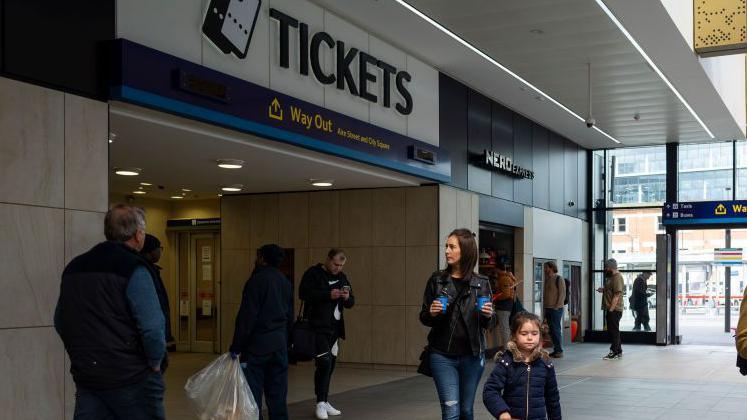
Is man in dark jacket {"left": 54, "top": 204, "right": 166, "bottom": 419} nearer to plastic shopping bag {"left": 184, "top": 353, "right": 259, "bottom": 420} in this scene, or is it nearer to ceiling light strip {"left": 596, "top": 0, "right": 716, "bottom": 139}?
plastic shopping bag {"left": 184, "top": 353, "right": 259, "bottom": 420}

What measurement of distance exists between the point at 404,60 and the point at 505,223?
453cm

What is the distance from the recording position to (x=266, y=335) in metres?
6.61

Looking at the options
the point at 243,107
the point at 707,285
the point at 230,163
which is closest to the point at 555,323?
the point at 707,285

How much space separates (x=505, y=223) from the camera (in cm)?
1475

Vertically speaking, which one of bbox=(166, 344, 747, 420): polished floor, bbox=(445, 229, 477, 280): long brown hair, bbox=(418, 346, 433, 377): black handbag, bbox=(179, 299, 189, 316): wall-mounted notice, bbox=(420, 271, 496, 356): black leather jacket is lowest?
bbox=(166, 344, 747, 420): polished floor

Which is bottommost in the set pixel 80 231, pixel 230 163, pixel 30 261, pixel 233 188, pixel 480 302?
pixel 480 302

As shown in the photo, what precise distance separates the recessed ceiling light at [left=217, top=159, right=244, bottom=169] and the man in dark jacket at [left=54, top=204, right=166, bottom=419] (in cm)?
558

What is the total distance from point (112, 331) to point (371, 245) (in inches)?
343

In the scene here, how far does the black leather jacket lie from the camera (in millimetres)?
5535

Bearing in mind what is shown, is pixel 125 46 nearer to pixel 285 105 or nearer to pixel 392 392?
pixel 285 105

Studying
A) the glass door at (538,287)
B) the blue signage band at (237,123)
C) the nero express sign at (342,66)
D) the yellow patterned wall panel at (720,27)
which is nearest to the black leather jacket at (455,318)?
the blue signage band at (237,123)

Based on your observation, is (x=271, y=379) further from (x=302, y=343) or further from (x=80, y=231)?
(x=80, y=231)

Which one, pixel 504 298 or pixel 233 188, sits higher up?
pixel 233 188

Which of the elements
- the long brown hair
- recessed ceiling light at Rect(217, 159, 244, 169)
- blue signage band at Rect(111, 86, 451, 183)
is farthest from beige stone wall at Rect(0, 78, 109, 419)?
recessed ceiling light at Rect(217, 159, 244, 169)
